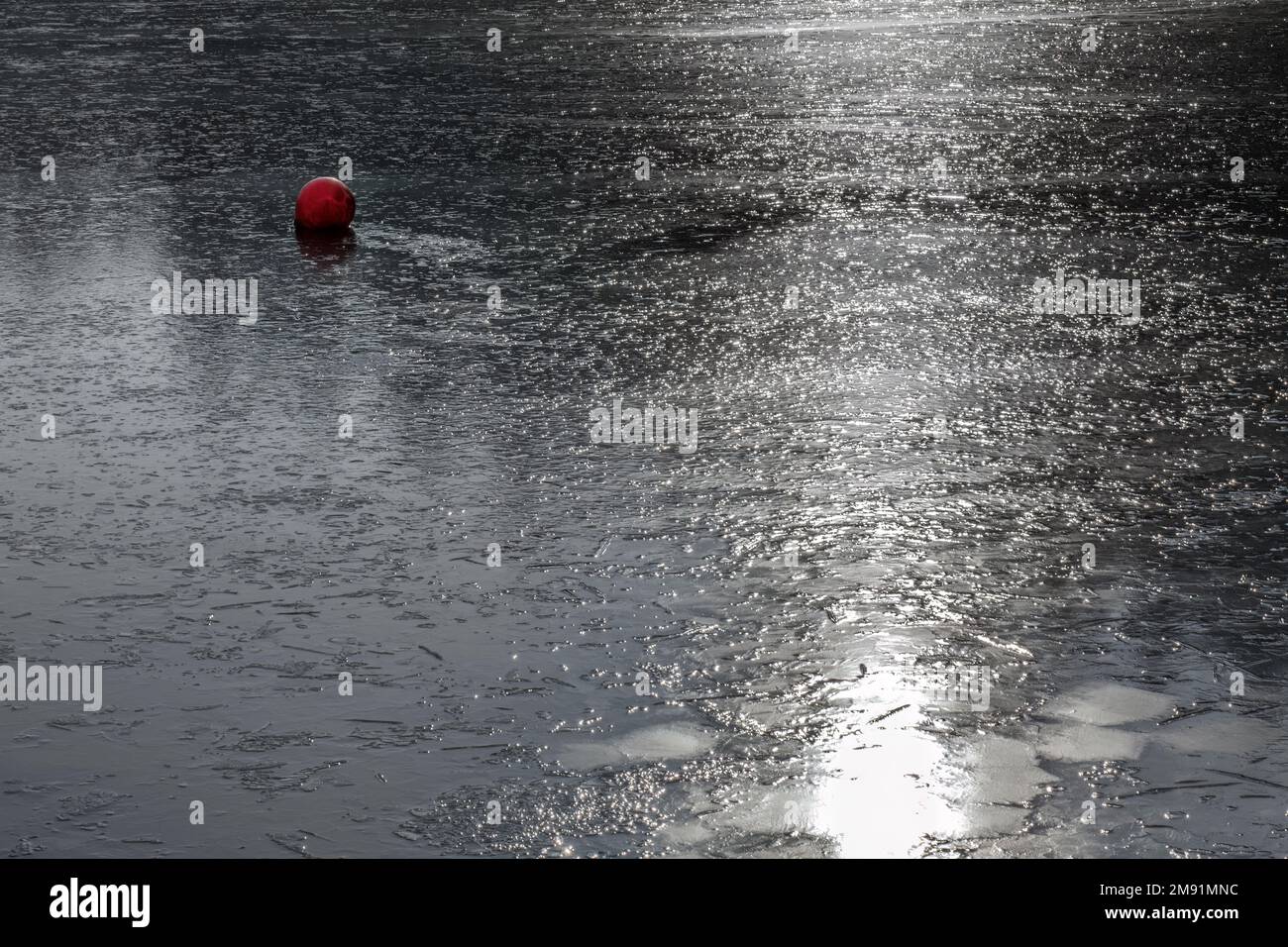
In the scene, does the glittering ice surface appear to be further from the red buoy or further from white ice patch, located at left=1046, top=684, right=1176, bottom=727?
the red buoy

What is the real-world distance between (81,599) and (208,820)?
149 centimetres

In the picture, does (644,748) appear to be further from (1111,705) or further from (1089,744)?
(1111,705)

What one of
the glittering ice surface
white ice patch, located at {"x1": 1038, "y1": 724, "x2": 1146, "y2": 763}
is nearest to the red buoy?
the glittering ice surface

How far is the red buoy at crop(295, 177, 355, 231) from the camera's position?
993 centimetres

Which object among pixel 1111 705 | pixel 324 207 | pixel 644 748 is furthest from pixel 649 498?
pixel 324 207

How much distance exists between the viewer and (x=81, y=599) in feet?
17.0

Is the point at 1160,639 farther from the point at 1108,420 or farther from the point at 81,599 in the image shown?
the point at 81,599

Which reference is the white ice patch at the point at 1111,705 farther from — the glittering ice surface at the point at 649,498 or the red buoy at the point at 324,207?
the red buoy at the point at 324,207

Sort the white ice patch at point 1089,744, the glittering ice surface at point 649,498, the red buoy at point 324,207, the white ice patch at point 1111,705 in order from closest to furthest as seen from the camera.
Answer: the glittering ice surface at point 649,498
the white ice patch at point 1089,744
the white ice patch at point 1111,705
the red buoy at point 324,207

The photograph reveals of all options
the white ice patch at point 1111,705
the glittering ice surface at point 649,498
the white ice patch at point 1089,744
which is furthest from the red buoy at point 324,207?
the white ice patch at point 1089,744

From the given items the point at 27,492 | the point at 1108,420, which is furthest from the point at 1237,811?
the point at 27,492

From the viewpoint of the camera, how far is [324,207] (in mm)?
9922

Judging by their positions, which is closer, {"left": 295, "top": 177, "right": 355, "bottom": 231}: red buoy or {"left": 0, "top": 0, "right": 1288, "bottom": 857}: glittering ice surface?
{"left": 0, "top": 0, "right": 1288, "bottom": 857}: glittering ice surface

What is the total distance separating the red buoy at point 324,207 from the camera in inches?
391
